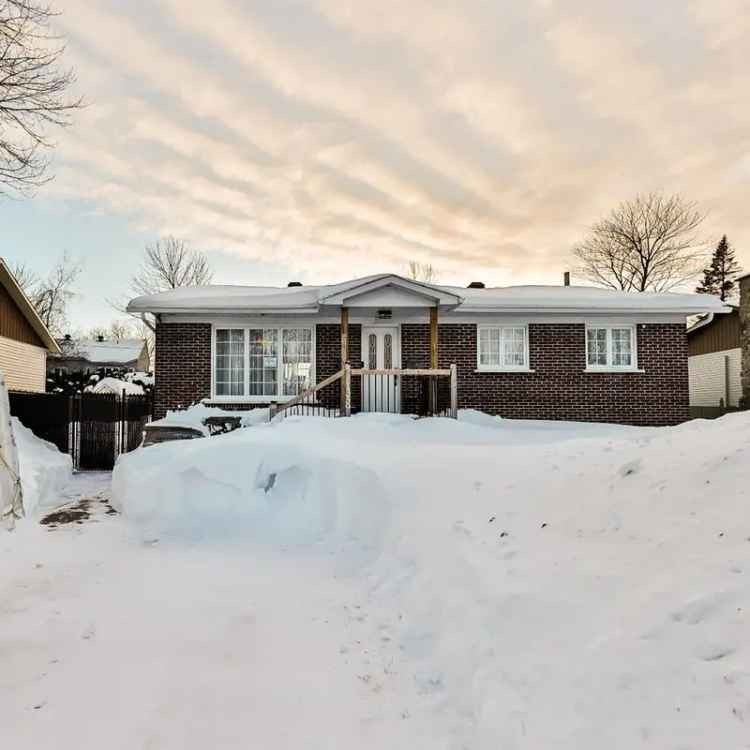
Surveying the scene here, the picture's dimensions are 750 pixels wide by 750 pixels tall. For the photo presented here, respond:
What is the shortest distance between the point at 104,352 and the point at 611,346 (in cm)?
4643

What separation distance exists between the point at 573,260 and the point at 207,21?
32818 mm

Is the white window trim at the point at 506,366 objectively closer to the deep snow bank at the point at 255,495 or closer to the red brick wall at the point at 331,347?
the red brick wall at the point at 331,347

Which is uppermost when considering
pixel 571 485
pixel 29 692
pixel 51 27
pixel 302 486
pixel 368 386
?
pixel 51 27

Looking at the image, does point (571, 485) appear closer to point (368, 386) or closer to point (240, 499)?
point (240, 499)

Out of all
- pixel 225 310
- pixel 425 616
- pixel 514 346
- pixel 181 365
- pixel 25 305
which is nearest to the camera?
pixel 425 616

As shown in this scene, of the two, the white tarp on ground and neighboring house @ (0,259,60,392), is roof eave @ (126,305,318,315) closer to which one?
the white tarp on ground

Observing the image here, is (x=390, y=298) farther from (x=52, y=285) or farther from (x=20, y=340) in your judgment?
(x=52, y=285)

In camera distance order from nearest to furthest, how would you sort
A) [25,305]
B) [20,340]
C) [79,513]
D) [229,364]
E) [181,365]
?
[79,513], [181,365], [229,364], [25,305], [20,340]

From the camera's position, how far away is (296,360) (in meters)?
13.5

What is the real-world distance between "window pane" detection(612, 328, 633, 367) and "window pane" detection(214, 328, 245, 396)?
9799mm

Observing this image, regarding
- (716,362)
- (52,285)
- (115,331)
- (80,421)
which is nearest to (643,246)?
(716,362)

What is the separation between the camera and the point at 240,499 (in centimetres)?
654

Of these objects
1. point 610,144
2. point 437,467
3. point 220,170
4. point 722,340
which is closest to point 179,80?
point 220,170

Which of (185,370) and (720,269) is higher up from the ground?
(720,269)
